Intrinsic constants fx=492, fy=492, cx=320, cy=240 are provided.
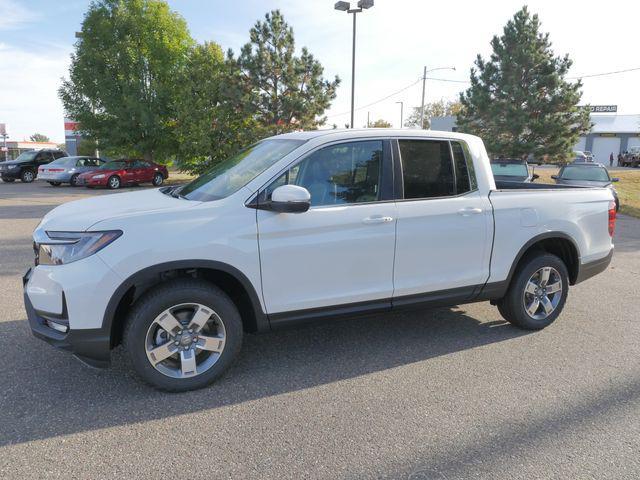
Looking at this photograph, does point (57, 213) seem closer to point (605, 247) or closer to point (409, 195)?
point (409, 195)

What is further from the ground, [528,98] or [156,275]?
[528,98]

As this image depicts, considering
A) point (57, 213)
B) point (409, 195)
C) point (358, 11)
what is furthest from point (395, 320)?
point (358, 11)

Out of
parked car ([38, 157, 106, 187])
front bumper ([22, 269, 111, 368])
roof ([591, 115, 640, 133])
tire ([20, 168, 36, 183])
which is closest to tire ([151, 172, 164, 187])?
parked car ([38, 157, 106, 187])

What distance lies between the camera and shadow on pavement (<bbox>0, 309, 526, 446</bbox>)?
3148 millimetres

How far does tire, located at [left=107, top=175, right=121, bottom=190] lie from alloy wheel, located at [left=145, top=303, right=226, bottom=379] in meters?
20.9

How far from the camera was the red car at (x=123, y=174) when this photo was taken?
21891 mm

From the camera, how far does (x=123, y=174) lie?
2294cm

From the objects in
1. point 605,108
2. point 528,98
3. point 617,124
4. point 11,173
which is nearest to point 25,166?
point 11,173

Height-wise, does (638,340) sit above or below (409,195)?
below

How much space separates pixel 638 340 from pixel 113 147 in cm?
2713

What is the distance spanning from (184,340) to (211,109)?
21214mm

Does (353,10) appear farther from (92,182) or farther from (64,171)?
(64,171)

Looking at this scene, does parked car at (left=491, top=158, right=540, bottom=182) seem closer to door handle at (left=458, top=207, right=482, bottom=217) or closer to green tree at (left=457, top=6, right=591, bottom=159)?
green tree at (left=457, top=6, right=591, bottom=159)

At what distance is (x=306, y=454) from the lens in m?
2.77
